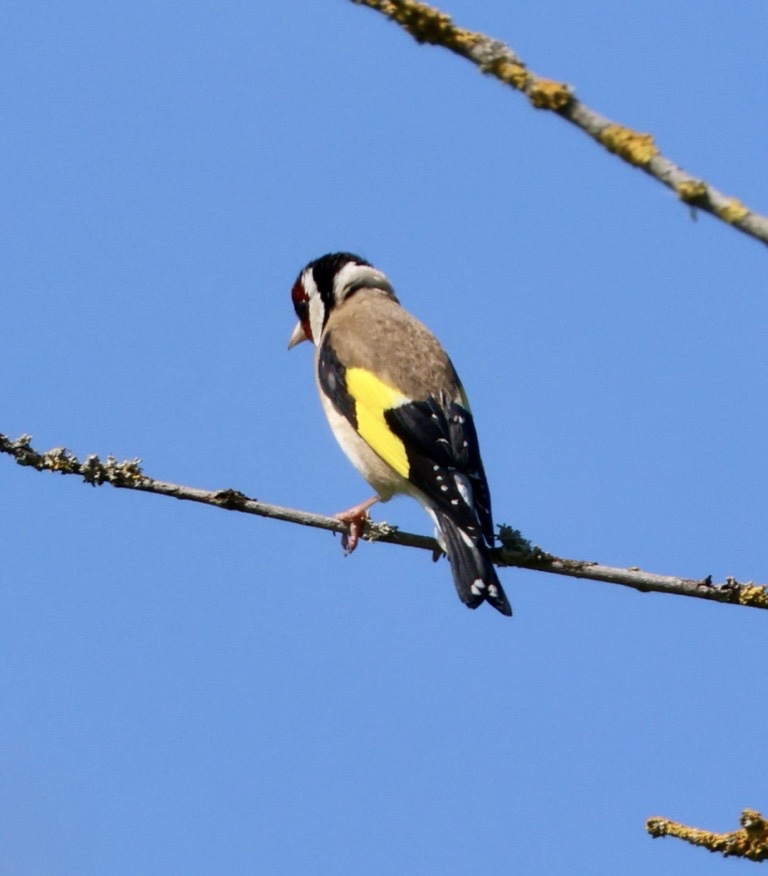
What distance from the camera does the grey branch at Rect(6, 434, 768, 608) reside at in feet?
13.3

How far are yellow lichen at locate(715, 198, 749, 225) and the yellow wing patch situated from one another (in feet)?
12.8

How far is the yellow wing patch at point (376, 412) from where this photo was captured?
5.86m

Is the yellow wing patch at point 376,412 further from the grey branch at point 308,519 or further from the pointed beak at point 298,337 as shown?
the pointed beak at point 298,337

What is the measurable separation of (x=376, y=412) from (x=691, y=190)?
416 cm

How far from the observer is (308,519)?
180 inches

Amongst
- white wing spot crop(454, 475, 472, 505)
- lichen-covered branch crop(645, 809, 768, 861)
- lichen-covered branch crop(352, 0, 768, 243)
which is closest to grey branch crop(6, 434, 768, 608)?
white wing spot crop(454, 475, 472, 505)

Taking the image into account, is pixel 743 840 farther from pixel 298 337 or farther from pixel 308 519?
pixel 298 337

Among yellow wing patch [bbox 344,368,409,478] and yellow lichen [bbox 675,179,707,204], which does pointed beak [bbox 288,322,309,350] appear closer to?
yellow wing patch [bbox 344,368,409,478]

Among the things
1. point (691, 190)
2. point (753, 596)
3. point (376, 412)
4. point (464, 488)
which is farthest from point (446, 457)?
point (691, 190)

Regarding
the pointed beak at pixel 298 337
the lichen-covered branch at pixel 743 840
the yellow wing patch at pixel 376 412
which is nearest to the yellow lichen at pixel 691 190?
the lichen-covered branch at pixel 743 840

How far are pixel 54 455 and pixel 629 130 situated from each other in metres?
2.69

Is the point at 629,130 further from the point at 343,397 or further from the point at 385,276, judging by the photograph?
the point at 385,276

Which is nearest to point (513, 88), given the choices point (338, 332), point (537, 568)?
point (537, 568)

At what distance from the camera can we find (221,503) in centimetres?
446
